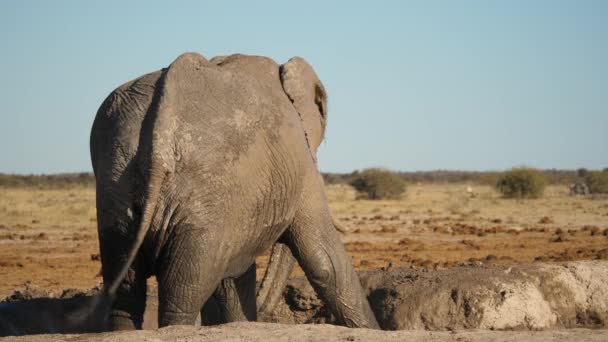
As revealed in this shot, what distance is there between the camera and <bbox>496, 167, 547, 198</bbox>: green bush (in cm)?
4422

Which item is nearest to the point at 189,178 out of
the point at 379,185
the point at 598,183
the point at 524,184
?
the point at 524,184

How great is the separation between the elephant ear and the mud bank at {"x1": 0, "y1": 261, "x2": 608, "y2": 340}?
180 cm

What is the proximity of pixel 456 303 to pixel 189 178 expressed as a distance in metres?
3.28

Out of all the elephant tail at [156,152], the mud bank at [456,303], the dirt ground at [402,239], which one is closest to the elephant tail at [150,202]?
the elephant tail at [156,152]

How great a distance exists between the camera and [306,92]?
24.3ft

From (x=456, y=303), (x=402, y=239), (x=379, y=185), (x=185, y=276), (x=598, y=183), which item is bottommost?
(x=402, y=239)

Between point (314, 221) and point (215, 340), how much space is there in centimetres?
183

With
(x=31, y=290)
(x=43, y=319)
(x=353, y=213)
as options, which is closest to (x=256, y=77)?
(x=43, y=319)

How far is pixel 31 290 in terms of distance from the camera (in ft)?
32.8

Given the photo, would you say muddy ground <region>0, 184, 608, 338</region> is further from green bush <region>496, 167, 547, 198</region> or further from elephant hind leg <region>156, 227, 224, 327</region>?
green bush <region>496, 167, 547, 198</region>

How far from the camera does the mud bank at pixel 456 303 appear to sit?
837 centimetres

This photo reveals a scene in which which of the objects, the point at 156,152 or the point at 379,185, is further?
the point at 379,185

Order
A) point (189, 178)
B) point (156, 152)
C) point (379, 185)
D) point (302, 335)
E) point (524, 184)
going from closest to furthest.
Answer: point (302, 335), point (156, 152), point (189, 178), point (524, 184), point (379, 185)

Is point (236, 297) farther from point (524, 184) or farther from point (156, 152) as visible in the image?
point (524, 184)
